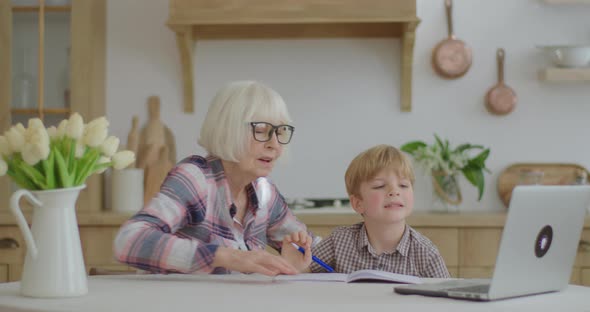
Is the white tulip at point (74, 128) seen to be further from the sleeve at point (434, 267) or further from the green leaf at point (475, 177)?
the green leaf at point (475, 177)

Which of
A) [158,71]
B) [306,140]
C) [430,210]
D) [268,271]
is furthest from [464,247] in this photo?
[268,271]

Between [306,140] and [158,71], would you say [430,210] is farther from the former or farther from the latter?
[158,71]

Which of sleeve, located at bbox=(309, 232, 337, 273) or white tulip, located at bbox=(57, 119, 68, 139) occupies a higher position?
white tulip, located at bbox=(57, 119, 68, 139)

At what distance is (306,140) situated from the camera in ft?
12.7

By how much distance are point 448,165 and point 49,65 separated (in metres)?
1.81

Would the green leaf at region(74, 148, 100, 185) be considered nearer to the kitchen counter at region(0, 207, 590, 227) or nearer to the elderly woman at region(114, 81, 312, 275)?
the elderly woman at region(114, 81, 312, 275)

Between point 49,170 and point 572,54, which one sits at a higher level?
point 572,54

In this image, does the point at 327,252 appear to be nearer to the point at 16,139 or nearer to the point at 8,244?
the point at 16,139

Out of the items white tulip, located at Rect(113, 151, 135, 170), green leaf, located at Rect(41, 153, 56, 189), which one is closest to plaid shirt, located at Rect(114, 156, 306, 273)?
white tulip, located at Rect(113, 151, 135, 170)

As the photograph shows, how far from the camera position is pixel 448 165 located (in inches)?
144

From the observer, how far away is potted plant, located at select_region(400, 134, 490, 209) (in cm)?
366

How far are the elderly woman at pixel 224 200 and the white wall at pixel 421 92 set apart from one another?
1.63 meters

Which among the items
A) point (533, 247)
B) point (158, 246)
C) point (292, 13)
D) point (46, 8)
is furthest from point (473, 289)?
point (46, 8)

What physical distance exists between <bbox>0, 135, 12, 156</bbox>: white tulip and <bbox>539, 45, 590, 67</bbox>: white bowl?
270cm
